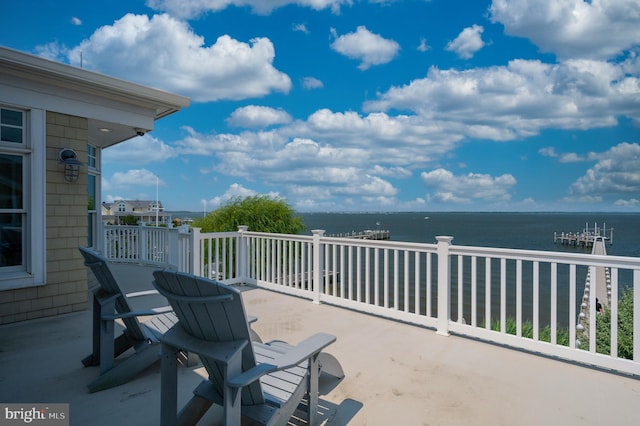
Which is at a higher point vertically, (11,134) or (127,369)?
(11,134)

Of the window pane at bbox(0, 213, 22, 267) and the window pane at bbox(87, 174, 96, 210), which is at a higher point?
the window pane at bbox(87, 174, 96, 210)

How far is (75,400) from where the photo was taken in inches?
93.7

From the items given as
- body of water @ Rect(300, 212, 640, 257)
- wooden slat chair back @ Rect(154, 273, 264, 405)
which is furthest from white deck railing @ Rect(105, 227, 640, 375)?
body of water @ Rect(300, 212, 640, 257)

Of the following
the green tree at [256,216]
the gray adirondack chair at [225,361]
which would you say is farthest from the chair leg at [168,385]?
the green tree at [256,216]

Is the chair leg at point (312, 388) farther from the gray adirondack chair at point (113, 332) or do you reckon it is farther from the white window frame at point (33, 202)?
the white window frame at point (33, 202)

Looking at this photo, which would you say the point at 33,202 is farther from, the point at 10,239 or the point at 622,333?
the point at 622,333

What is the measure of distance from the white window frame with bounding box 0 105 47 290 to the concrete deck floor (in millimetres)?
636

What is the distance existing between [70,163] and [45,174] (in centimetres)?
29

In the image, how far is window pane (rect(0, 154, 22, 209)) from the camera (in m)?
4.07

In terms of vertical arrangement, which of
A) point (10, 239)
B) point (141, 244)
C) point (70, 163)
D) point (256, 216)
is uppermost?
point (70, 163)

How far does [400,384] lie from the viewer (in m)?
2.64

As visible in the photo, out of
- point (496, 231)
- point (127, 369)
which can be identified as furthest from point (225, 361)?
point (496, 231)

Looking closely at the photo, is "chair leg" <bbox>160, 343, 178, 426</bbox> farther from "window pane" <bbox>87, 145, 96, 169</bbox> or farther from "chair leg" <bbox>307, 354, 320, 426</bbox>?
"window pane" <bbox>87, 145, 96, 169</bbox>

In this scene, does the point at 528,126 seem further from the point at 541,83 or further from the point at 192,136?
the point at 192,136
